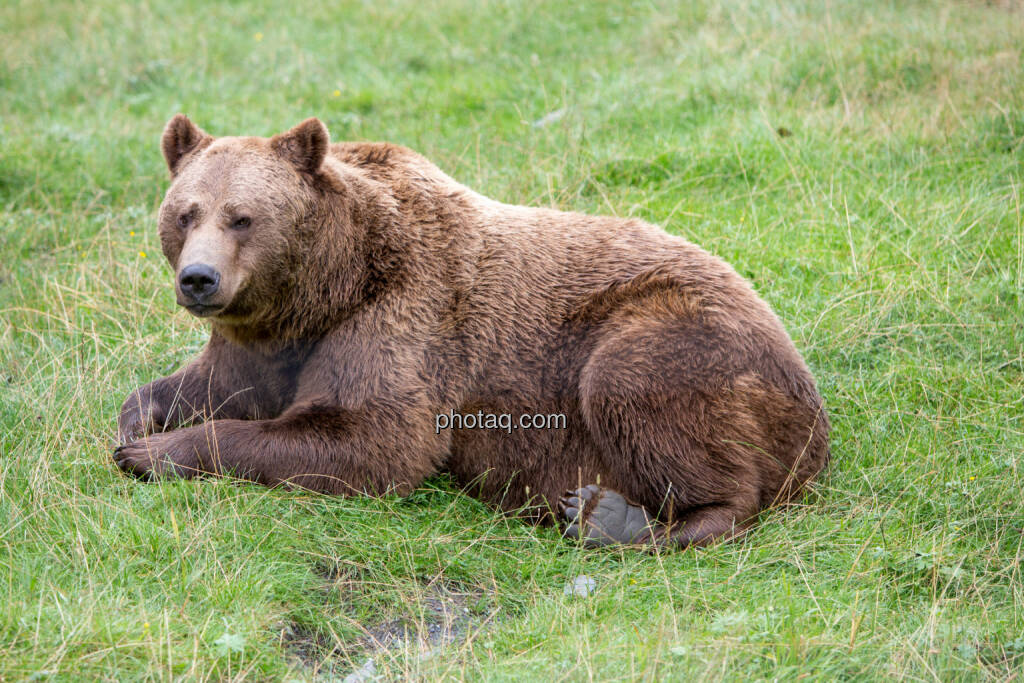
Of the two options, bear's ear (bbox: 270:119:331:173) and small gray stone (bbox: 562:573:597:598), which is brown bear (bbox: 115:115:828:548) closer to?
bear's ear (bbox: 270:119:331:173)

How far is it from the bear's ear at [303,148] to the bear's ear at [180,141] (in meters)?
0.43

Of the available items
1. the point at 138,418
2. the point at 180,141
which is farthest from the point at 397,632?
the point at 180,141

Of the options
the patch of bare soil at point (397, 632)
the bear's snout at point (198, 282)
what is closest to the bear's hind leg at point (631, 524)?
the patch of bare soil at point (397, 632)

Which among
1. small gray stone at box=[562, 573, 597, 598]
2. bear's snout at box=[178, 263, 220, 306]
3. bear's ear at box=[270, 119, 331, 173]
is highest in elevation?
bear's ear at box=[270, 119, 331, 173]

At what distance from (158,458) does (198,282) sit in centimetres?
90

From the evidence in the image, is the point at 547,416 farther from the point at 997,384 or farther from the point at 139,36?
the point at 139,36

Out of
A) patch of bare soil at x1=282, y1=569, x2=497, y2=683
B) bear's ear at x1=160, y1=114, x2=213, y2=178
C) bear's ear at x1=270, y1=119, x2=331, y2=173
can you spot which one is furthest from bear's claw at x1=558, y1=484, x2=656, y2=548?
bear's ear at x1=160, y1=114, x2=213, y2=178

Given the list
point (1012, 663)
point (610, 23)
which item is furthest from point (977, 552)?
point (610, 23)

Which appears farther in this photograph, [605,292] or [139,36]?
[139,36]

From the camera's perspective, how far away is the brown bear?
5.01m

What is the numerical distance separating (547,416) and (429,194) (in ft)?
4.58

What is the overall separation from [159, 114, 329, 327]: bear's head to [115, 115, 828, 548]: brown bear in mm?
11

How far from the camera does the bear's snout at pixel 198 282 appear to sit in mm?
4715

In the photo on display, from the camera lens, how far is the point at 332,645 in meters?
4.23
